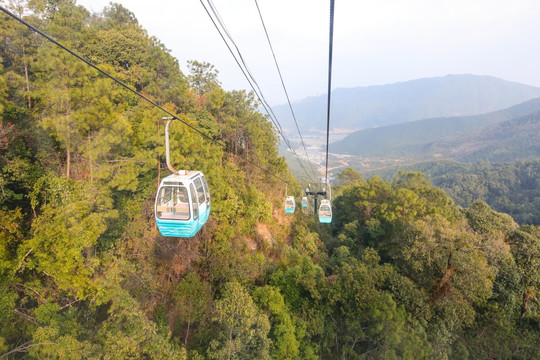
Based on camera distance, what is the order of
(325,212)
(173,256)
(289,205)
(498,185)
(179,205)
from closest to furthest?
(179,205) → (173,256) → (325,212) → (289,205) → (498,185)

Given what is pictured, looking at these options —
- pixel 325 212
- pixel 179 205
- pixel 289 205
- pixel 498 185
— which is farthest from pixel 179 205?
pixel 498 185

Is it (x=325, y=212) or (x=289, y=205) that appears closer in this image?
(x=325, y=212)

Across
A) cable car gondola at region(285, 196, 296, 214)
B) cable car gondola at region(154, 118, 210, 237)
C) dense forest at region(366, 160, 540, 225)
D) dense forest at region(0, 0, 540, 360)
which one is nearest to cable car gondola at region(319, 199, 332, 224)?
cable car gondola at region(285, 196, 296, 214)

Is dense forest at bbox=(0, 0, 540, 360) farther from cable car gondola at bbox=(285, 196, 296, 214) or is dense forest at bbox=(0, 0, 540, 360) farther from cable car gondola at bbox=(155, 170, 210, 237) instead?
cable car gondola at bbox=(155, 170, 210, 237)

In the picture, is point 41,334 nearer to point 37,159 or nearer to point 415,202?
point 37,159

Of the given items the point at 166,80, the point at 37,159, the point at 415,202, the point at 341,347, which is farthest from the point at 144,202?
the point at 415,202

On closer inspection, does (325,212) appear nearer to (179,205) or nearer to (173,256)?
(173,256)

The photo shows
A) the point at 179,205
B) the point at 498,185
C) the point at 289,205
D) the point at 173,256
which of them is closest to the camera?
the point at 179,205
